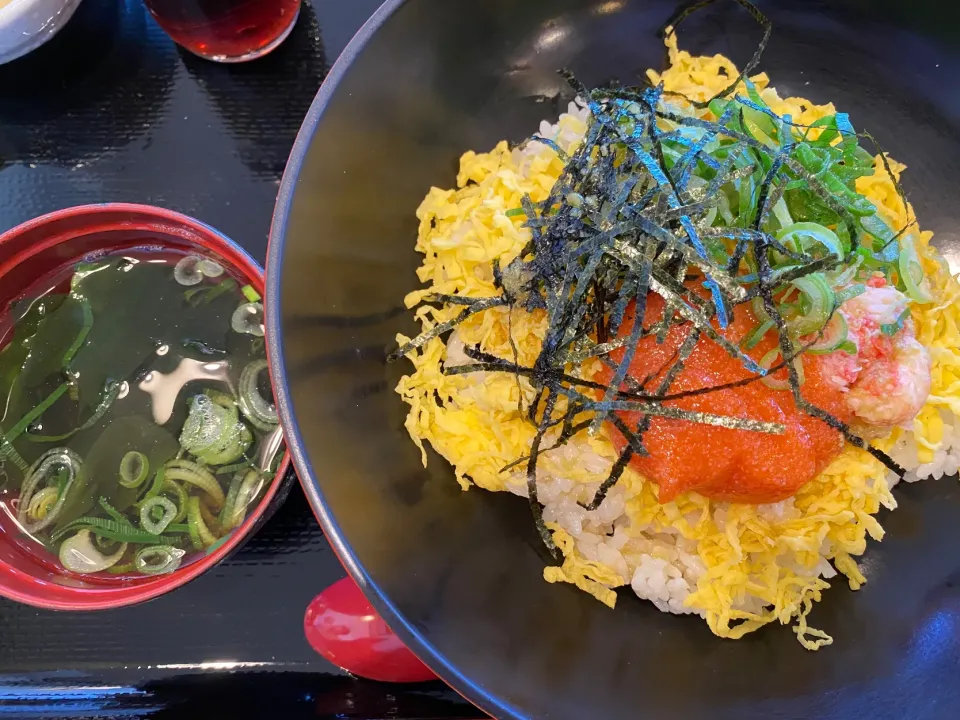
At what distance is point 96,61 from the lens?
200 cm

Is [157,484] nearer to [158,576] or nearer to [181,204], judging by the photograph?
[158,576]

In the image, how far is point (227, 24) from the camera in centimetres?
182

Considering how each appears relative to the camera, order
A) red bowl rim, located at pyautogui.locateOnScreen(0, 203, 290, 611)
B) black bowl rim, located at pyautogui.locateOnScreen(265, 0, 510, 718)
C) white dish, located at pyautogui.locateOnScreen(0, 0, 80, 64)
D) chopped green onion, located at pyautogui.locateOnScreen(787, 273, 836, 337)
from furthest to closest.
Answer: white dish, located at pyautogui.locateOnScreen(0, 0, 80, 64) < red bowl rim, located at pyautogui.locateOnScreen(0, 203, 290, 611) < chopped green onion, located at pyautogui.locateOnScreen(787, 273, 836, 337) < black bowl rim, located at pyautogui.locateOnScreen(265, 0, 510, 718)

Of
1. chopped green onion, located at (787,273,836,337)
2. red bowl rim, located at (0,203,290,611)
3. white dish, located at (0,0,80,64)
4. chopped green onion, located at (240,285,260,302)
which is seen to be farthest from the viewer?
white dish, located at (0,0,80,64)

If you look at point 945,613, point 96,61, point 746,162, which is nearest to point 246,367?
point 96,61

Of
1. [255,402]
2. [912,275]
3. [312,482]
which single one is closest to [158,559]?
[255,402]

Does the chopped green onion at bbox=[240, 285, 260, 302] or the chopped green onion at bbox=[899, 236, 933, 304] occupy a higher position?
the chopped green onion at bbox=[899, 236, 933, 304]

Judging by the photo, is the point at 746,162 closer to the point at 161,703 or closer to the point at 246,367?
the point at 246,367

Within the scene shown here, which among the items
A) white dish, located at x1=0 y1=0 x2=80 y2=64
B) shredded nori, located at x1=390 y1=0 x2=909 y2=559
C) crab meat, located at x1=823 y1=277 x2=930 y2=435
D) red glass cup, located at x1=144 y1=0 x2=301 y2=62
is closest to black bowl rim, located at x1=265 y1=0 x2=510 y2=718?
shredded nori, located at x1=390 y1=0 x2=909 y2=559

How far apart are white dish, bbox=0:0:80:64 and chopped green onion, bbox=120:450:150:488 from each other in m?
1.25

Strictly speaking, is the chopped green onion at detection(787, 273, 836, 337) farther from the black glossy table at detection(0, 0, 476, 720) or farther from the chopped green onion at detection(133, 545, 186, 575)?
the chopped green onion at detection(133, 545, 186, 575)

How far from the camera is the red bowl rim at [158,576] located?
1.45m

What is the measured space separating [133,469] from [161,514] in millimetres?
136

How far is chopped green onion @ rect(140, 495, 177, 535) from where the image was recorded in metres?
1.61
